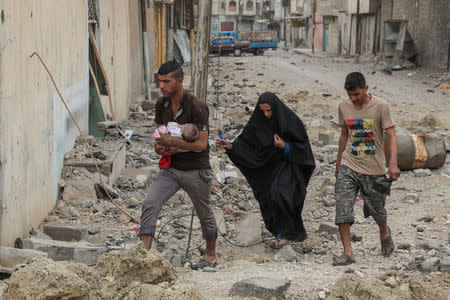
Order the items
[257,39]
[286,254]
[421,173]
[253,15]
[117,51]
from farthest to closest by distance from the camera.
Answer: [253,15] → [257,39] → [117,51] → [421,173] → [286,254]

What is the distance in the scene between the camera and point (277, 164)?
18.8 ft

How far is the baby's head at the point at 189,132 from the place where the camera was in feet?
14.7

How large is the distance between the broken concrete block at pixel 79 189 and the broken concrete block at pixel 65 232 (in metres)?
0.96

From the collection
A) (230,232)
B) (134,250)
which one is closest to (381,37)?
(230,232)

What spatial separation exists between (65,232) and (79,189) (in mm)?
1183

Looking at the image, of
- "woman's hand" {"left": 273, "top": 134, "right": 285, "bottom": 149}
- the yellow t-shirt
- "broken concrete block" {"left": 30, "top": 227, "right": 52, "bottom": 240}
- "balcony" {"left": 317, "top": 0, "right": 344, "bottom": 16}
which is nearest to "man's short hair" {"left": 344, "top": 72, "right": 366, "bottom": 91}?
the yellow t-shirt

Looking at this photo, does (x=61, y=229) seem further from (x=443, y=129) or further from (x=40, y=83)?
(x=443, y=129)

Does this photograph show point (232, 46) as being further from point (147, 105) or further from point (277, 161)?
point (277, 161)

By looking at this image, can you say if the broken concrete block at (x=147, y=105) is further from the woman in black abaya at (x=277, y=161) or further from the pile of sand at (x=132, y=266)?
the pile of sand at (x=132, y=266)

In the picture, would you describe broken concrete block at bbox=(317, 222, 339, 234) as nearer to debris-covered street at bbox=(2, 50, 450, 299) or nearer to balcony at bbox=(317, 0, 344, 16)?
debris-covered street at bbox=(2, 50, 450, 299)

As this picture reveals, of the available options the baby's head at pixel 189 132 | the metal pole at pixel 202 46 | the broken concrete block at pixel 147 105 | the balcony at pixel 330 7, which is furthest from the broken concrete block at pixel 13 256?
the balcony at pixel 330 7

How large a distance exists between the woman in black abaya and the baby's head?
2.68ft

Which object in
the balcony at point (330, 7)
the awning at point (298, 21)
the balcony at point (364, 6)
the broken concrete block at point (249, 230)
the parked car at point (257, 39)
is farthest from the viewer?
the awning at point (298, 21)

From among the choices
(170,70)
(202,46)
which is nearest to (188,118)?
(170,70)
